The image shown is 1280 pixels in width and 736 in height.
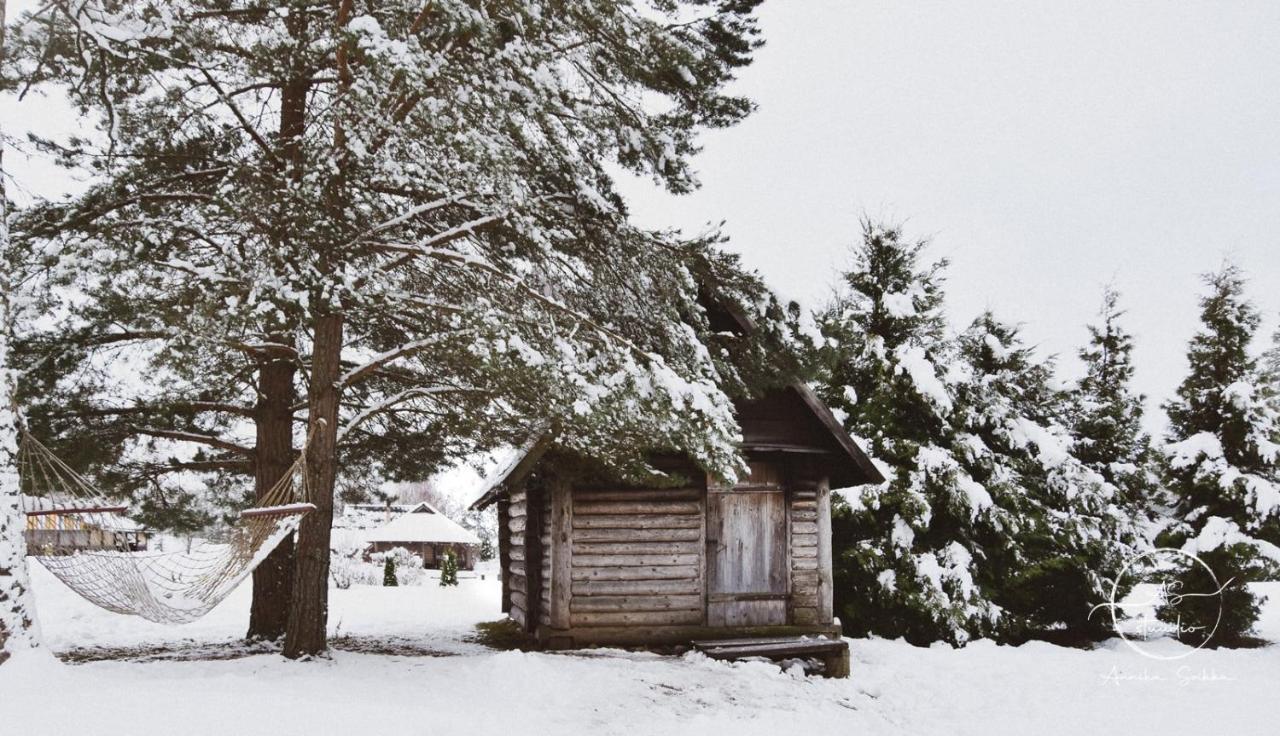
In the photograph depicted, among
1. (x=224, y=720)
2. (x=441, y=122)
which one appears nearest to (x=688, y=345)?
(x=441, y=122)

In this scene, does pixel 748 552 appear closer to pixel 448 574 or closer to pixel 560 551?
pixel 560 551

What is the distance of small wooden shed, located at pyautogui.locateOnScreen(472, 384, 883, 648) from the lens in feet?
38.9

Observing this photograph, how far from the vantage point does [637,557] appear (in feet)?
39.8

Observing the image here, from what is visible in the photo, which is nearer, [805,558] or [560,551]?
[560,551]

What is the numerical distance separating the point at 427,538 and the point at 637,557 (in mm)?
26201

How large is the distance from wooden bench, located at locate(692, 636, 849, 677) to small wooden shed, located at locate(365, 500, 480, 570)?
969 inches

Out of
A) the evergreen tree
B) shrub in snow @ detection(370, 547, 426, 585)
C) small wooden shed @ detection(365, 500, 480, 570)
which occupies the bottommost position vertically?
shrub in snow @ detection(370, 547, 426, 585)

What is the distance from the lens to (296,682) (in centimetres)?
740

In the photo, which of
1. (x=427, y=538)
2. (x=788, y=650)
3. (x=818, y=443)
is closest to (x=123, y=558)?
(x=788, y=650)

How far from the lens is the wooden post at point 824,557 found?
40.5 feet

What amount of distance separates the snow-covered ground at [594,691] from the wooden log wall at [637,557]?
37.4 inches

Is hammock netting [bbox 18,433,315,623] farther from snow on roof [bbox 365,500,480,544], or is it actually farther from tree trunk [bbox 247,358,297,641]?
snow on roof [bbox 365,500,480,544]

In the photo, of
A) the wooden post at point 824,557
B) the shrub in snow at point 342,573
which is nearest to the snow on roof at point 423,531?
the shrub in snow at point 342,573

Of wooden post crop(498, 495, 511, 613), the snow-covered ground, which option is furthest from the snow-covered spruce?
wooden post crop(498, 495, 511, 613)
